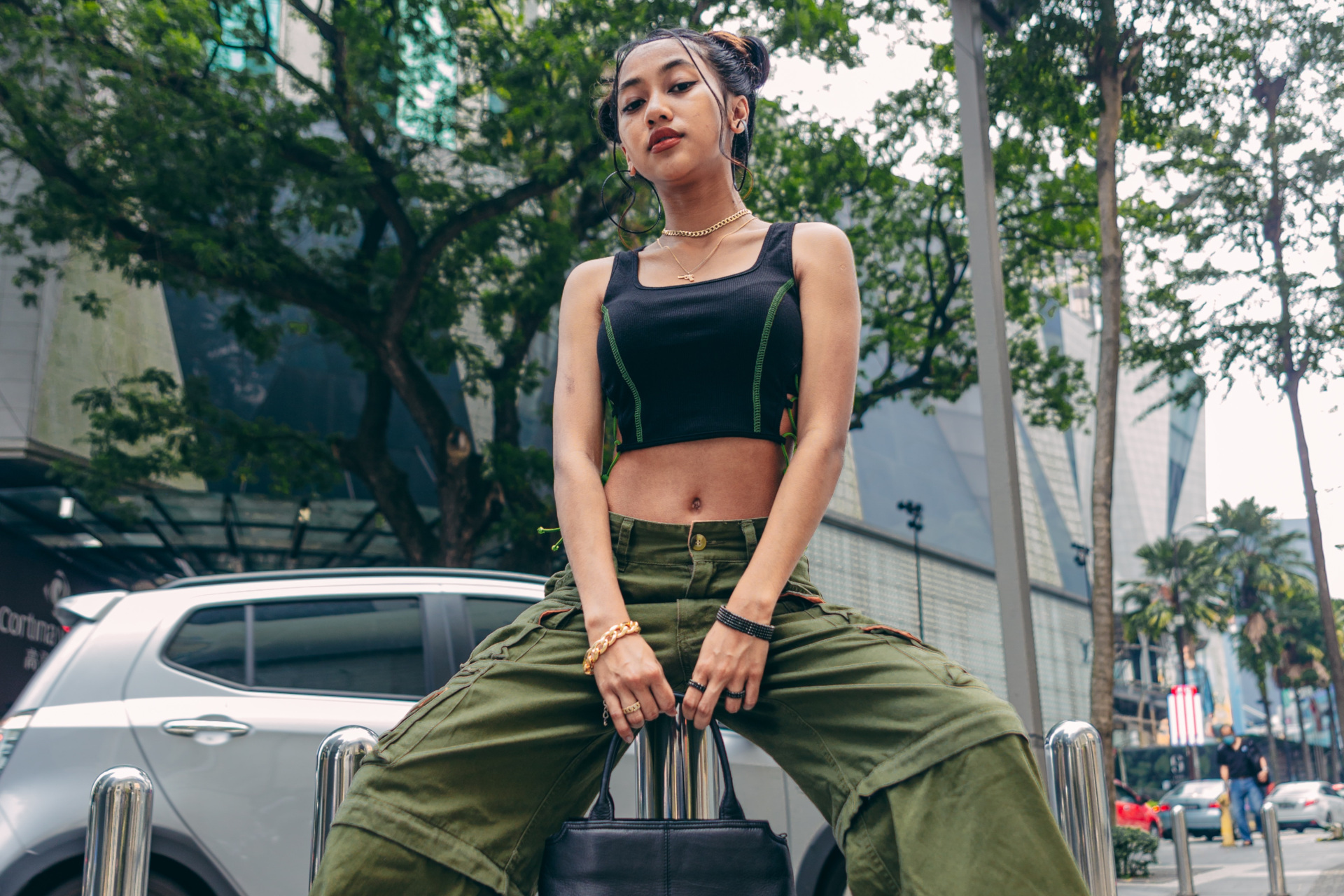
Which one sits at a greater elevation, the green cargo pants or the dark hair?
the dark hair

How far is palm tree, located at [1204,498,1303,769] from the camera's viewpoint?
6.56 meters

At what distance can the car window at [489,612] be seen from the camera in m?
4.33

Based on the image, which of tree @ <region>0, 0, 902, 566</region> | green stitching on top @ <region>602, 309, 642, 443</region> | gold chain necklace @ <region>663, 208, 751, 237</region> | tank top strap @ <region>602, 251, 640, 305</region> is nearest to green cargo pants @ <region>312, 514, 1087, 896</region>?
green stitching on top @ <region>602, 309, 642, 443</region>

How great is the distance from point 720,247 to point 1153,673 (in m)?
37.3

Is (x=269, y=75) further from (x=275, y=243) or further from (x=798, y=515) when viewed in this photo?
(x=798, y=515)

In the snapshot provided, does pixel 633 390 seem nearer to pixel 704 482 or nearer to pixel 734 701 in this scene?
pixel 704 482

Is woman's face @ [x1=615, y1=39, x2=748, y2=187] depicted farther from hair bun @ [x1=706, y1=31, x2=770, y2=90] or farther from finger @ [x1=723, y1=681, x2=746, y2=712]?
finger @ [x1=723, y1=681, x2=746, y2=712]

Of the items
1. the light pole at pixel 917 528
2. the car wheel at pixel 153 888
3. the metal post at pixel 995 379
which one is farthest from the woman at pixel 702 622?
the light pole at pixel 917 528

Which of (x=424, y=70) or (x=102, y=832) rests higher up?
(x=424, y=70)

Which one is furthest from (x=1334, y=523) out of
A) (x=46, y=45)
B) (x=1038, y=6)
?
(x=46, y=45)

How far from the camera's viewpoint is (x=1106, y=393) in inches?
312

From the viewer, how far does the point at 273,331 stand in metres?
12.9

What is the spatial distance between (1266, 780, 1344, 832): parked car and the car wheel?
5.64 meters

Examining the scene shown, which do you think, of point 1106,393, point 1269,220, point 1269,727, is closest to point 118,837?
point 1269,220
